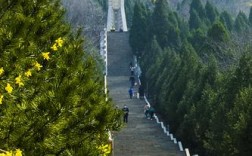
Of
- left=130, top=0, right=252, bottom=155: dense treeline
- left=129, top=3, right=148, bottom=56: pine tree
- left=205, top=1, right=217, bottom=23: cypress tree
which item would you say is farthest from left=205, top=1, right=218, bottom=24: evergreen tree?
left=129, top=3, right=148, bottom=56: pine tree

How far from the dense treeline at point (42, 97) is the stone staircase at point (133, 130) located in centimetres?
1164

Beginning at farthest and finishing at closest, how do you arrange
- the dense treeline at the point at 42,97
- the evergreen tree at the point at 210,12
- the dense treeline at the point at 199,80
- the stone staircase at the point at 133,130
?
the evergreen tree at the point at 210,12 < the stone staircase at the point at 133,130 < the dense treeline at the point at 199,80 < the dense treeline at the point at 42,97

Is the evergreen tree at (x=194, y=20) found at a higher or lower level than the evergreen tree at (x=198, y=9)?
lower

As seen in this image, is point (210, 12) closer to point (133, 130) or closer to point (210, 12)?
point (210, 12)

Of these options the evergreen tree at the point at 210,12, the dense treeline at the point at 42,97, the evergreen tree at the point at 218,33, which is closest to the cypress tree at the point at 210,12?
the evergreen tree at the point at 210,12

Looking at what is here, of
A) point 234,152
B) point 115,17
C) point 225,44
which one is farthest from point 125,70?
point 234,152

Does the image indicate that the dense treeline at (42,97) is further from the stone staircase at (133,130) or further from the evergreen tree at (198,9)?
the evergreen tree at (198,9)

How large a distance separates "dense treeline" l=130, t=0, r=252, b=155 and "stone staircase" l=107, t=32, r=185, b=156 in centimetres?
80

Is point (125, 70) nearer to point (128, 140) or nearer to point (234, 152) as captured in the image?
point (128, 140)

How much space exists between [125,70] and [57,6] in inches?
1421

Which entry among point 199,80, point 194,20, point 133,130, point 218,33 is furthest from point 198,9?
point 199,80

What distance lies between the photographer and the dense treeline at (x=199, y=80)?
15.5 m

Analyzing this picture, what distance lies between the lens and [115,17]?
6606cm

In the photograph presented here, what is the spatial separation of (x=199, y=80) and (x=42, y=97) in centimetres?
1658
